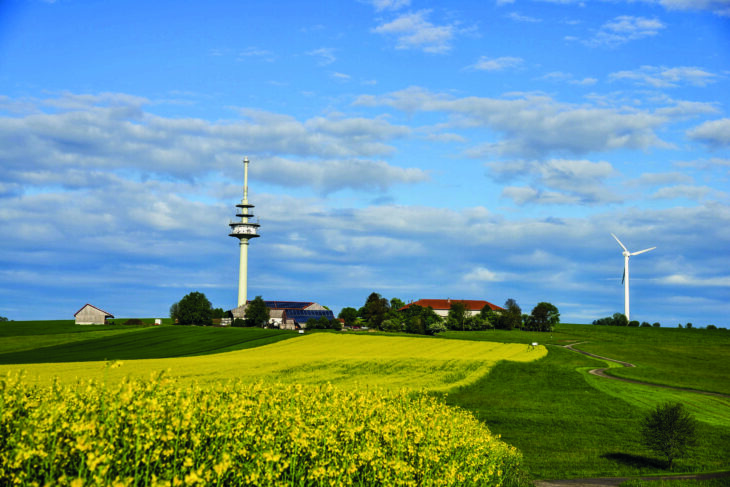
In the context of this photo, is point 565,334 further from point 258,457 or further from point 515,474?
point 258,457

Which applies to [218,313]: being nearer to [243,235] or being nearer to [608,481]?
[243,235]

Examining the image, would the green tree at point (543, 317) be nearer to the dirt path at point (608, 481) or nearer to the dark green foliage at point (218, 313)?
the dark green foliage at point (218, 313)

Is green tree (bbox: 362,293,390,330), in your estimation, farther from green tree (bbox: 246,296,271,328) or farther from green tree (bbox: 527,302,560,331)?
green tree (bbox: 527,302,560,331)

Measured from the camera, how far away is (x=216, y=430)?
1123 cm

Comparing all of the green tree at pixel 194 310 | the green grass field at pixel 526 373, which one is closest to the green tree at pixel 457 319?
the green grass field at pixel 526 373

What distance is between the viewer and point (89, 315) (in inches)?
6206

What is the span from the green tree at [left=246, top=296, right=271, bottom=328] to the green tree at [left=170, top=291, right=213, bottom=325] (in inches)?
488

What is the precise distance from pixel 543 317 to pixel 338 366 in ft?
396

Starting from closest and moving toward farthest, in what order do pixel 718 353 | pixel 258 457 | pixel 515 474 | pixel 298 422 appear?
pixel 258 457 → pixel 298 422 → pixel 515 474 → pixel 718 353

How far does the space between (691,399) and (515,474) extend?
46577 millimetres

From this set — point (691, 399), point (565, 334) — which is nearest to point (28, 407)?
point (691, 399)

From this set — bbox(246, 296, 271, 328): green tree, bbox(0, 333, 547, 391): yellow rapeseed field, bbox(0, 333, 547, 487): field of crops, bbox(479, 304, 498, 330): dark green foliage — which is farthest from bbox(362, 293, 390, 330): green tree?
bbox(0, 333, 547, 487): field of crops

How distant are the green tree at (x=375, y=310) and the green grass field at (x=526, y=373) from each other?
175 ft

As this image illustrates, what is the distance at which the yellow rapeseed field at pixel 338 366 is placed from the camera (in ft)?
172
